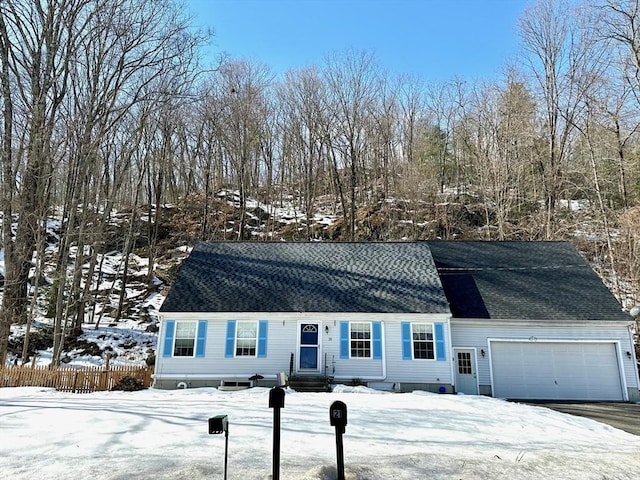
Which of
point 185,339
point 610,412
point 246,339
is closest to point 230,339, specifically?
point 246,339

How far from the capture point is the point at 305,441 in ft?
21.1

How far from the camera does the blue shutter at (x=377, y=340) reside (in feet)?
47.6

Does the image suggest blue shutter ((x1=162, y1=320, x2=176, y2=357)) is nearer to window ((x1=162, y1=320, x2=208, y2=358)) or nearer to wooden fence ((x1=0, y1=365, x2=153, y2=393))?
window ((x1=162, y1=320, x2=208, y2=358))

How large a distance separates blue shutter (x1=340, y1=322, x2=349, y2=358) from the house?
35 mm

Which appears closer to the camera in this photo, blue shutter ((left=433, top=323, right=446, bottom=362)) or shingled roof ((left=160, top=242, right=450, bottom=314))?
blue shutter ((left=433, top=323, right=446, bottom=362))

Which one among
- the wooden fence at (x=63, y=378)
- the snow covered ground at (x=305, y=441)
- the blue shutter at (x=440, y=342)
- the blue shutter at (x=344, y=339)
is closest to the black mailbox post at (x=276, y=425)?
the snow covered ground at (x=305, y=441)

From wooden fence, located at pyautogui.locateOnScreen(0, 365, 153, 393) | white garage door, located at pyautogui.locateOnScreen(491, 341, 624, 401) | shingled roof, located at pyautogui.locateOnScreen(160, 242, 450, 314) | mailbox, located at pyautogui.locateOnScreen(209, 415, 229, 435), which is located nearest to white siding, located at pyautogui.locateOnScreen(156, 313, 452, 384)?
shingled roof, located at pyautogui.locateOnScreen(160, 242, 450, 314)

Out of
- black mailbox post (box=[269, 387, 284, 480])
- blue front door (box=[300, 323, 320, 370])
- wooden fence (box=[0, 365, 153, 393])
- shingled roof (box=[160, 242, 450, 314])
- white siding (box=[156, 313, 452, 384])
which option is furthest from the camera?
shingled roof (box=[160, 242, 450, 314])

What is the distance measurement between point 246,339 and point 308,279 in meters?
3.58

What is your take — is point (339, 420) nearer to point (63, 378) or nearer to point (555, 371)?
point (63, 378)

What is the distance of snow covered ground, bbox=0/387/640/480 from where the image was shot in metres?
4.82

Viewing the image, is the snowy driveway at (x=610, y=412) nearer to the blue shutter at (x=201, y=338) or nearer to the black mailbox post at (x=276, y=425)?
the black mailbox post at (x=276, y=425)

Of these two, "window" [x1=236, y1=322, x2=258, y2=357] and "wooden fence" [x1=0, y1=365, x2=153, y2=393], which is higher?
"window" [x1=236, y1=322, x2=258, y2=357]

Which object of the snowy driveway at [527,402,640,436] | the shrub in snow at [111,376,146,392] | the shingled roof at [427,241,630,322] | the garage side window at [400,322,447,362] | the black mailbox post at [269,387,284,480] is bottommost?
the snowy driveway at [527,402,640,436]
